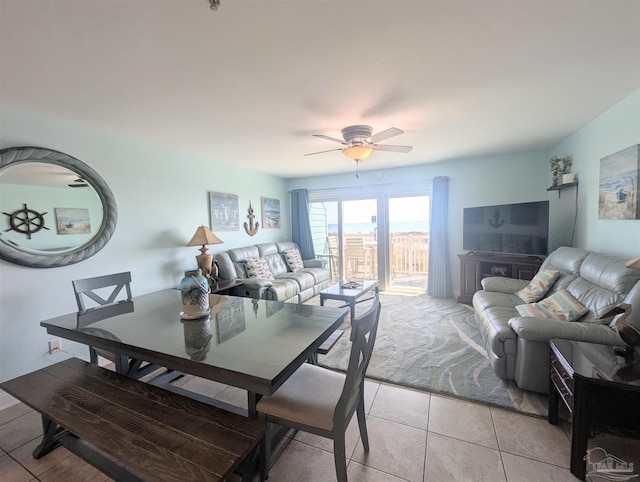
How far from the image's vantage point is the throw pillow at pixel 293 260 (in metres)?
4.94

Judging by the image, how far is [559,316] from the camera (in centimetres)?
213

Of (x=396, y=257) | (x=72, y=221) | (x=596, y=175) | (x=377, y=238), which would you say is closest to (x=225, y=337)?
(x=72, y=221)

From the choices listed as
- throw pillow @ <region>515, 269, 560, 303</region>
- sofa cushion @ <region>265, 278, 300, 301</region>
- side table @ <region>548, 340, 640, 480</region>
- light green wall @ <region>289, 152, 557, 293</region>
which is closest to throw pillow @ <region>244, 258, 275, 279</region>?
sofa cushion @ <region>265, 278, 300, 301</region>

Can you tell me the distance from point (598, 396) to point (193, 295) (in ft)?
7.41

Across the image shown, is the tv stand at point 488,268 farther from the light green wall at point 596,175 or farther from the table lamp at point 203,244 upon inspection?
the table lamp at point 203,244

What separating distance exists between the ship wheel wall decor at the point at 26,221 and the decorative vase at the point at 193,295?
1.62 metres

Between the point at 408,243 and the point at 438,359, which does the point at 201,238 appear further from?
the point at 408,243

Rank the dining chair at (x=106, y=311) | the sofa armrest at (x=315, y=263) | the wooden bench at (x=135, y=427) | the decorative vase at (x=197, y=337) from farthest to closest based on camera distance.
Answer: the sofa armrest at (x=315, y=263) < the dining chair at (x=106, y=311) < the decorative vase at (x=197, y=337) < the wooden bench at (x=135, y=427)

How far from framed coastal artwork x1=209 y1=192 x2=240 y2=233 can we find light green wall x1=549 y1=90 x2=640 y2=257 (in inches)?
178

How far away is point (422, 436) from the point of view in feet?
5.56

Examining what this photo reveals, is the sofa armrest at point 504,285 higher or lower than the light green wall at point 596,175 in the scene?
lower

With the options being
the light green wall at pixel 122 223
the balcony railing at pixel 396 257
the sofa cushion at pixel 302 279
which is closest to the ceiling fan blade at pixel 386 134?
the sofa cushion at pixel 302 279

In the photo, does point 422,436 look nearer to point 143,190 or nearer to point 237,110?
point 237,110

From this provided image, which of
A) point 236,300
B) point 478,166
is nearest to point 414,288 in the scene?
point 478,166
